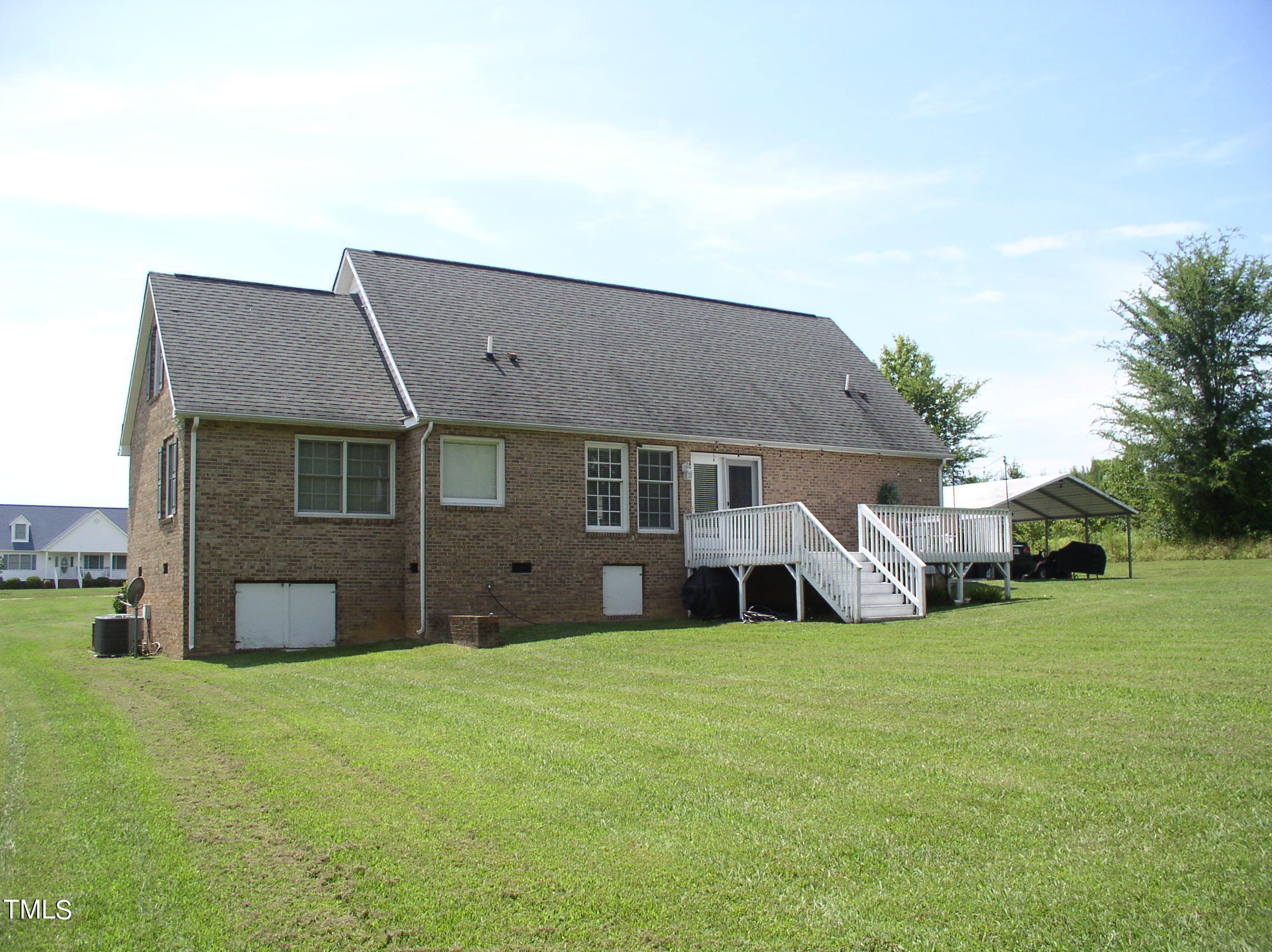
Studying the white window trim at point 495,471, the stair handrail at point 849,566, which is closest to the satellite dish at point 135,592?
the white window trim at point 495,471

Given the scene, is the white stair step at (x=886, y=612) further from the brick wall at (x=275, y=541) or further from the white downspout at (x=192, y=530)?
the white downspout at (x=192, y=530)

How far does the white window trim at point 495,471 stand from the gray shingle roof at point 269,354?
119 cm

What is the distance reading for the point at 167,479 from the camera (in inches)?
742

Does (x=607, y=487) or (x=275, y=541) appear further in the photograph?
(x=607, y=487)

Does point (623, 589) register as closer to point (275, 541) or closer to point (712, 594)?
point (712, 594)

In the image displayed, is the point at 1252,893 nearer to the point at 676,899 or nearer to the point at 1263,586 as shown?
the point at 676,899

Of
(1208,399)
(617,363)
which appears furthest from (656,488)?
(1208,399)

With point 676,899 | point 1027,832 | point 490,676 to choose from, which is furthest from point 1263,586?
point 676,899

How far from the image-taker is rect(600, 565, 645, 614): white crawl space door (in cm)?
1909

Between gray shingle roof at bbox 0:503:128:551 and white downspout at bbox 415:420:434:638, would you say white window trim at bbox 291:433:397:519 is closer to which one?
white downspout at bbox 415:420:434:638

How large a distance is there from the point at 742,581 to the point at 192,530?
9.35 metres

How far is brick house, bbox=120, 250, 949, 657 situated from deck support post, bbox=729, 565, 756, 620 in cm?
161

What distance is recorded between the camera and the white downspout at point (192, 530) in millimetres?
16328

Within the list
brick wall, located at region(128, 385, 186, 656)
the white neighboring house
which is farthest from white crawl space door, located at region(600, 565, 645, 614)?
the white neighboring house
